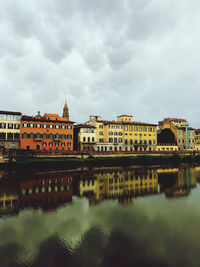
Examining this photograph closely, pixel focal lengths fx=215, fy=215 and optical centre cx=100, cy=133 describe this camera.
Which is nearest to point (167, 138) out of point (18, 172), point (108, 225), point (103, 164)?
point (103, 164)

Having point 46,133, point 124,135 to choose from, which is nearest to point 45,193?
point 46,133

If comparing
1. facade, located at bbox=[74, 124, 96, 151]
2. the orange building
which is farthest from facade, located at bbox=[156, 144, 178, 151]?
the orange building

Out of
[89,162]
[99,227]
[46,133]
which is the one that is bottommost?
[99,227]

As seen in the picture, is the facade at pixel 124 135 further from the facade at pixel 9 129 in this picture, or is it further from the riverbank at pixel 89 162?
the facade at pixel 9 129

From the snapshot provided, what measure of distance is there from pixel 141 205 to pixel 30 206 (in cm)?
1319

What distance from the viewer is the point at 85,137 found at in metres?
79.6

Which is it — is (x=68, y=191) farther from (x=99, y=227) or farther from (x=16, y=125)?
(x=16, y=125)

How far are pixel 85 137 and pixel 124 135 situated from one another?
17.5 m

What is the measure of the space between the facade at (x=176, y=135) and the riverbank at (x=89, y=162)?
21114 mm

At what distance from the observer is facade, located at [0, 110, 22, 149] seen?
221 ft

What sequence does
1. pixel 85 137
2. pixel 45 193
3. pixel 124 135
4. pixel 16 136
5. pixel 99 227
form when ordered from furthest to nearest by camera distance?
pixel 124 135
pixel 85 137
pixel 16 136
pixel 45 193
pixel 99 227

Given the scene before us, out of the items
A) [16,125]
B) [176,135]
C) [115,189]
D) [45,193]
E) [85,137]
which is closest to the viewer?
[45,193]

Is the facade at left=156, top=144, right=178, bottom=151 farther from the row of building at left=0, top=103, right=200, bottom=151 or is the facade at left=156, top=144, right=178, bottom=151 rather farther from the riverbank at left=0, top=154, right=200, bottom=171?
the riverbank at left=0, top=154, right=200, bottom=171

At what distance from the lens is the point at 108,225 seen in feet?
63.4
